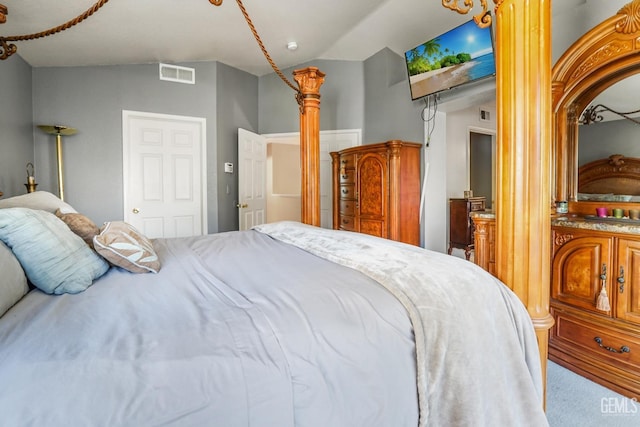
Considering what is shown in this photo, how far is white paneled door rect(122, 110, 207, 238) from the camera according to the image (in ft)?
12.8

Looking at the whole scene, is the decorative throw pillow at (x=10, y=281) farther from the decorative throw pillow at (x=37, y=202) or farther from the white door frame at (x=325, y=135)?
the white door frame at (x=325, y=135)

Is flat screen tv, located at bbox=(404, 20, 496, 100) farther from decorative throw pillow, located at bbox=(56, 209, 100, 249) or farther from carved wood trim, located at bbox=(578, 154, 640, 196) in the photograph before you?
decorative throw pillow, located at bbox=(56, 209, 100, 249)

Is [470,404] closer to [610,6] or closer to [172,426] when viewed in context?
[172,426]

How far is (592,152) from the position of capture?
2.22 m

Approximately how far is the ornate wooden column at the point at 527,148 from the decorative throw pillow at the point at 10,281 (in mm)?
1538

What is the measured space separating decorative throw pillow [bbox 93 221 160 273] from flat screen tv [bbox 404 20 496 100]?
2880mm

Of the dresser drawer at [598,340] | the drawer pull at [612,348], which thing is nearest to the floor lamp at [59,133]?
the dresser drawer at [598,340]

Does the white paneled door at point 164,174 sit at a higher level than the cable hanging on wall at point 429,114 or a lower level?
lower

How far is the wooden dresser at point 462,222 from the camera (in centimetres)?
430

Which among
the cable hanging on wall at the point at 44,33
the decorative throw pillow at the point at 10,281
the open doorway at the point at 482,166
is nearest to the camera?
the decorative throw pillow at the point at 10,281

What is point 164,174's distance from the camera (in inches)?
160

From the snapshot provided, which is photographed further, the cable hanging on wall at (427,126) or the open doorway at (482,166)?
the open doorway at (482,166)

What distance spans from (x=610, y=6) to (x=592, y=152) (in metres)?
0.95

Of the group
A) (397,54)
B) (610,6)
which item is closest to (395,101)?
(397,54)
